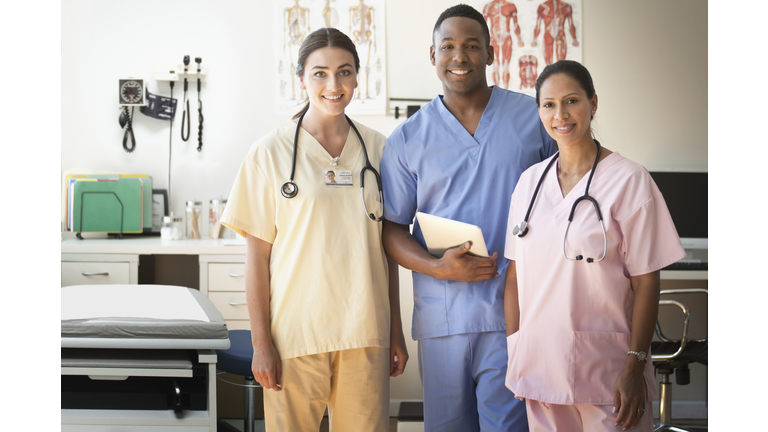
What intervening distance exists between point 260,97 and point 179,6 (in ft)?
2.30

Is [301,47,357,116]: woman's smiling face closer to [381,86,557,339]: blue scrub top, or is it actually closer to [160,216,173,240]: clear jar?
[381,86,557,339]: blue scrub top

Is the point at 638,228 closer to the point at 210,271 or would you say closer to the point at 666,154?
the point at 210,271

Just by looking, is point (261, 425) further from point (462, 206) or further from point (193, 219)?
point (462, 206)

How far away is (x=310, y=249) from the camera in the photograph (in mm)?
1344

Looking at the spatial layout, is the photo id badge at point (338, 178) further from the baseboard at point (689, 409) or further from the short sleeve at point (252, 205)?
the baseboard at point (689, 409)

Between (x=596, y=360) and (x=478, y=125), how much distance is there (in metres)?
0.66

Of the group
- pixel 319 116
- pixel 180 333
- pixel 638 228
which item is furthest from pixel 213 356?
pixel 638 228

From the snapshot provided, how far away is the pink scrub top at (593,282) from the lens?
3.72 ft

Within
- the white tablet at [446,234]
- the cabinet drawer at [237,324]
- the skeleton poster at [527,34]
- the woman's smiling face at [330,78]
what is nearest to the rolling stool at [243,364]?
the cabinet drawer at [237,324]

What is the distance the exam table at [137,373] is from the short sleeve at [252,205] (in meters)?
0.42

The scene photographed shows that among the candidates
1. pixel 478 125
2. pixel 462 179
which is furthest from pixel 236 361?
pixel 478 125

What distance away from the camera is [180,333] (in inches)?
62.8

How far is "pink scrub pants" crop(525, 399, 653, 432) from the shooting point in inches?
44.7

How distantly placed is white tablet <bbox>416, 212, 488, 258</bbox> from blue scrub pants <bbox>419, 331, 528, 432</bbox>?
23 cm
